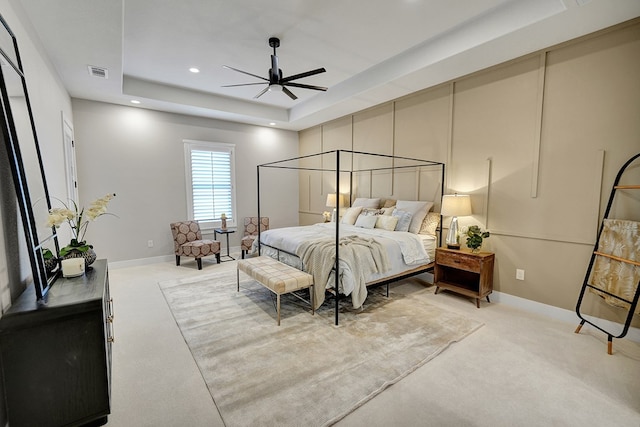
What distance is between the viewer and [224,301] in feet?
12.0

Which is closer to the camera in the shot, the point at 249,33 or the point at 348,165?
the point at 249,33

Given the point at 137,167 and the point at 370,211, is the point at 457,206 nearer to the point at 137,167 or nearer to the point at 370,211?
the point at 370,211

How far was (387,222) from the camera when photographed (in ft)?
14.3

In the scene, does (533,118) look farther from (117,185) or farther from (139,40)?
(117,185)

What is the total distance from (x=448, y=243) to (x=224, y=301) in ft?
10.2

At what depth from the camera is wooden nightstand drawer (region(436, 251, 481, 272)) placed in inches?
137

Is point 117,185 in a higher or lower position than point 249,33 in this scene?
lower

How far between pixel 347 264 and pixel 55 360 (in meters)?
2.36

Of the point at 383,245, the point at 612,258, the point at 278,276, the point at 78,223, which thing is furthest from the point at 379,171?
the point at 78,223

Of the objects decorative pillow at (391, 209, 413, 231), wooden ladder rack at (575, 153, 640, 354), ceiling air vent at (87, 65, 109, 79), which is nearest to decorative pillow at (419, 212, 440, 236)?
decorative pillow at (391, 209, 413, 231)

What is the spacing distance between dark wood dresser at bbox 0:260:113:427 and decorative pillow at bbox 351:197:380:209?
4188 mm

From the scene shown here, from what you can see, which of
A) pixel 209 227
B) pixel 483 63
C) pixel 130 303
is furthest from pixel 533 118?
pixel 209 227

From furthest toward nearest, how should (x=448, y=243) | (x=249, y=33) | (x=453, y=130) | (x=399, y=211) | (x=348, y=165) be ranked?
(x=348, y=165) < (x=399, y=211) < (x=453, y=130) < (x=448, y=243) < (x=249, y=33)

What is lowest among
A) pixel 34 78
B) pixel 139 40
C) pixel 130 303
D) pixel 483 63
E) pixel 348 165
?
pixel 130 303
